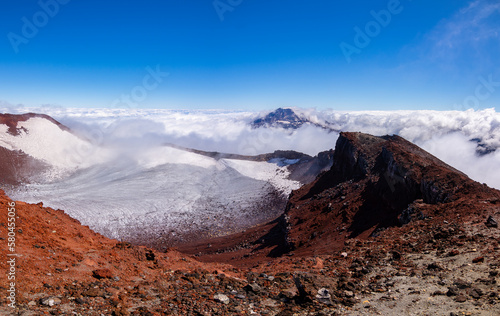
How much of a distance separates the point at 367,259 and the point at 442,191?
8.40 meters

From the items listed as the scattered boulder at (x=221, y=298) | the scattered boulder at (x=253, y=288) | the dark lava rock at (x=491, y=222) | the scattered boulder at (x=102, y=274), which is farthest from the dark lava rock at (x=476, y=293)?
the scattered boulder at (x=102, y=274)

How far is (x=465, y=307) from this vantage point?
240 inches

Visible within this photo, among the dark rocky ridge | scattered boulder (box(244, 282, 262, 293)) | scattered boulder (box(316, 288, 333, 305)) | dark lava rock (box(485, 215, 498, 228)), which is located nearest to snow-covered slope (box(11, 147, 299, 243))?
the dark rocky ridge

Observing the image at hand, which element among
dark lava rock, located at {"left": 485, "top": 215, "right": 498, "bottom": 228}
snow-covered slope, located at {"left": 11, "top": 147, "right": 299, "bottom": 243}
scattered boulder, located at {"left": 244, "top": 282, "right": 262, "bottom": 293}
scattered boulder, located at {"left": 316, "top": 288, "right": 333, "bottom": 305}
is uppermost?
dark lava rock, located at {"left": 485, "top": 215, "right": 498, "bottom": 228}

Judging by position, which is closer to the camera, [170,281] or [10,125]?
[170,281]

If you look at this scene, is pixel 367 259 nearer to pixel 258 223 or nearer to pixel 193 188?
pixel 258 223

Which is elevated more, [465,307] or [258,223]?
[465,307]

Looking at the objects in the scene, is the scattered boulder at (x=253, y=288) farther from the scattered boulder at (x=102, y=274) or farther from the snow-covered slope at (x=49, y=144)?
the snow-covered slope at (x=49, y=144)

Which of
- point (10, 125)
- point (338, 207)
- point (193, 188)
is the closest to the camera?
point (338, 207)

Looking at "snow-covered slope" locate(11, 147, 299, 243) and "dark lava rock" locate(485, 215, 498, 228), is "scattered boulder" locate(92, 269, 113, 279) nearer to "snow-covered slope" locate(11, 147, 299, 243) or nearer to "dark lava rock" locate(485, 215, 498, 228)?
"dark lava rock" locate(485, 215, 498, 228)

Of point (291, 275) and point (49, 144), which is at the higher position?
point (49, 144)

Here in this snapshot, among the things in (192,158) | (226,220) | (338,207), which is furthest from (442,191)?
(192,158)

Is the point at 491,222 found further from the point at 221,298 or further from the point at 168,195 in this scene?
the point at 168,195

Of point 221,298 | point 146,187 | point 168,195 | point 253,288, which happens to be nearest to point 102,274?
point 221,298
